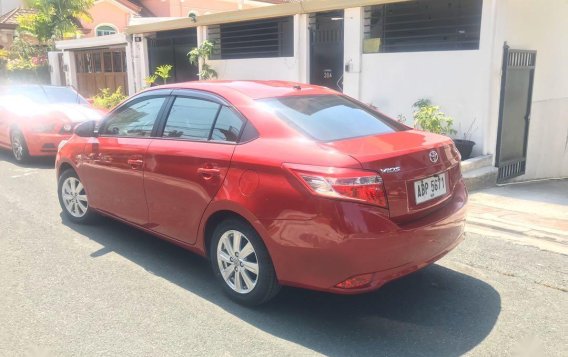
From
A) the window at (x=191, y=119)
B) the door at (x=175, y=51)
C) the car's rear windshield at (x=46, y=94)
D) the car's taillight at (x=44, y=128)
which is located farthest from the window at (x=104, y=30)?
the window at (x=191, y=119)

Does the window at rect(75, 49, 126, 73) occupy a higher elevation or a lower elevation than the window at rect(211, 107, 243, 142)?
higher

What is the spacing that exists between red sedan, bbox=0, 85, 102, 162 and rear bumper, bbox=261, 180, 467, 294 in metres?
6.54

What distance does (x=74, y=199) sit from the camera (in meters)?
5.40

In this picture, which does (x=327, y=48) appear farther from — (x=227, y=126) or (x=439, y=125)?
(x=227, y=126)

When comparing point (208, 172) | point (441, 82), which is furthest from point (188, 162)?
point (441, 82)

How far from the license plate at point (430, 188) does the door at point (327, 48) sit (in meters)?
7.10

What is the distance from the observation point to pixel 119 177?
4.55 m

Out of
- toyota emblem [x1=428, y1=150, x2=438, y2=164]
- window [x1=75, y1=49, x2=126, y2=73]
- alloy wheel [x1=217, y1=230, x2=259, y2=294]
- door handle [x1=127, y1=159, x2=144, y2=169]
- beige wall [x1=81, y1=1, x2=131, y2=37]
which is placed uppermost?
beige wall [x1=81, y1=1, x2=131, y2=37]

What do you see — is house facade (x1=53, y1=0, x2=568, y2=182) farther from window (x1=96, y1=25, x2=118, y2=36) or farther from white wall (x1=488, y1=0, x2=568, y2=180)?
window (x1=96, y1=25, x2=118, y2=36)

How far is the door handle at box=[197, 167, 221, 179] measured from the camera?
3.61m

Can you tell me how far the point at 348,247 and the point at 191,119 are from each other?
1.78 metres

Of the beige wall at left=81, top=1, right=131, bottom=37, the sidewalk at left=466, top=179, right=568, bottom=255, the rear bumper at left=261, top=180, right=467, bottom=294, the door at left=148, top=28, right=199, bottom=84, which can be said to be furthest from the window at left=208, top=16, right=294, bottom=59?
the beige wall at left=81, top=1, right=131, bottom=37

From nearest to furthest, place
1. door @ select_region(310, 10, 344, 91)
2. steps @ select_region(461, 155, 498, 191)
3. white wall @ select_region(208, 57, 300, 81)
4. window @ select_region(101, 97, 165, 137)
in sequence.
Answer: window @ select_region(101, 97, 165, 137)
steps @ select_region(461, 155, 498, 191)
door @ select_region(310, 10, 344, 91)
white wall @ select_region(208, 57, 300, 81)

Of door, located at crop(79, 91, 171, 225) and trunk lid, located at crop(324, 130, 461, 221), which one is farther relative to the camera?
door, located at crop(79, 91, 171, 225)
